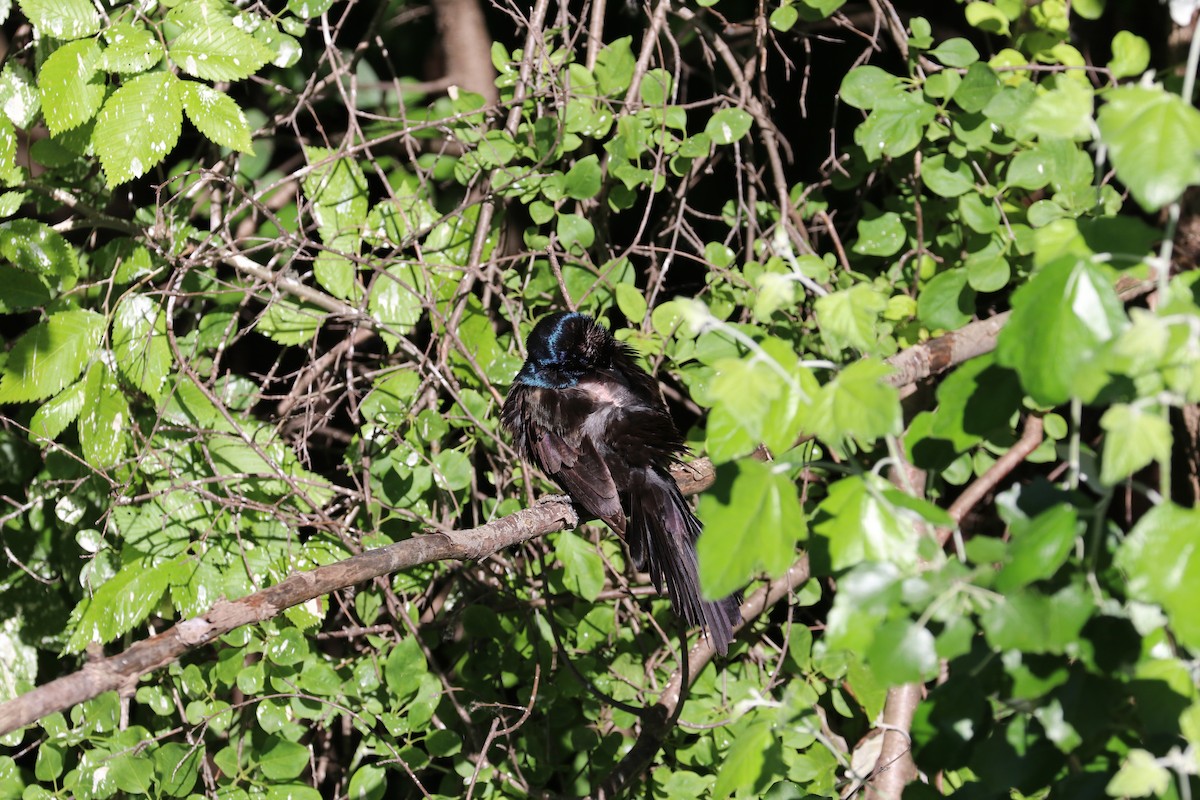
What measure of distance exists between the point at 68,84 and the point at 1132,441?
7.86ft

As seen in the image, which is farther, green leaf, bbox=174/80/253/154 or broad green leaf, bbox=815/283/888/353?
green leaf, bbox=174/80/253/154

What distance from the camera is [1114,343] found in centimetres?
98

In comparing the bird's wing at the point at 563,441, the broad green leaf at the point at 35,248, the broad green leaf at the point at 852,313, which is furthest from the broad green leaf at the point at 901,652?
the broad green leaf at the point at 35,248

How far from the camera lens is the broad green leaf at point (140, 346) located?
2.83 metres

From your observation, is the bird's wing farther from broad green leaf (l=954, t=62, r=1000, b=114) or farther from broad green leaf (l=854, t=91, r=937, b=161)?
broad green leaf (l=954, t=62, r=1000, b=114)

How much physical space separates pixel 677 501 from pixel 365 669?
100 centimetres

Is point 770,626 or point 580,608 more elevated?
point 580,608

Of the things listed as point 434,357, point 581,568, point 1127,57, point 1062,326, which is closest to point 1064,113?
point 1062,326

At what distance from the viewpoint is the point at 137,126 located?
2.38 m

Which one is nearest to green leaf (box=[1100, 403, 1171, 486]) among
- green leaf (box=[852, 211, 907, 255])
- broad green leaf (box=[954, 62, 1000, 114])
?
broad green leaf (box=[954, 62, 1000, 114])

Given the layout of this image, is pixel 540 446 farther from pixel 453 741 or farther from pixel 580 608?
pixel 453 741

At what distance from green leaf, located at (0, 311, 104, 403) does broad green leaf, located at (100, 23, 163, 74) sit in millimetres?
728

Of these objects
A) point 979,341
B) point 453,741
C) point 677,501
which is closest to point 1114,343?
point 979,341

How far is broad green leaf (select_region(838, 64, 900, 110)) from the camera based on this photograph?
2.81 m
